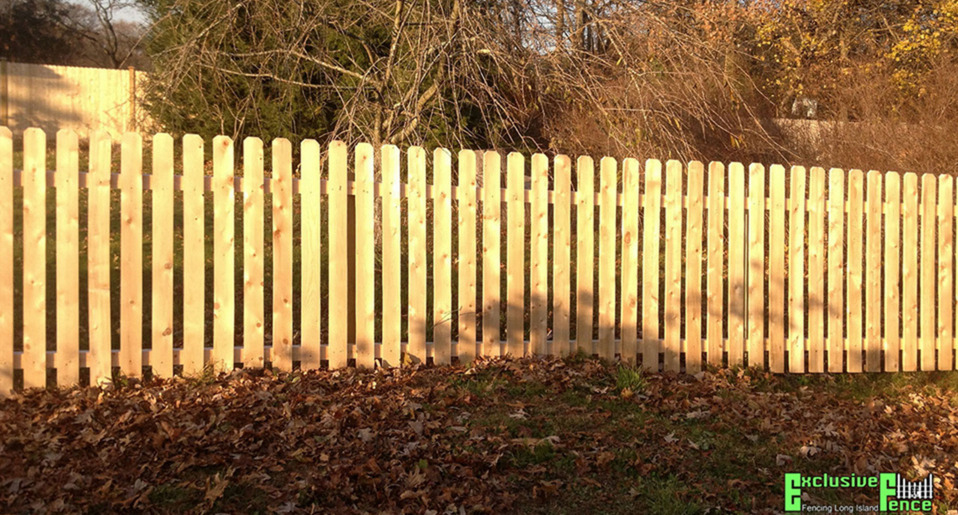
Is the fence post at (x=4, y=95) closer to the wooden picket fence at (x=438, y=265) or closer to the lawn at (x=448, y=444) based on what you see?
the wooden picket fence at (x=438, y=265)

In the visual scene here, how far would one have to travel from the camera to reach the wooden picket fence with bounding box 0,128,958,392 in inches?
188

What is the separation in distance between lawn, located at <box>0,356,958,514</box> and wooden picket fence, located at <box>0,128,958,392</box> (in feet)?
0.95

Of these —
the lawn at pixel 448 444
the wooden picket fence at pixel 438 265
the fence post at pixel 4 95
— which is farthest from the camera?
the fence post at pixel 4 95

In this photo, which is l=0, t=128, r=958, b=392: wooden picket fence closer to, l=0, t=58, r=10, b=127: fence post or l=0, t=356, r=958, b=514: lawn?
l=0, t=356, r=958, b=514: lawn

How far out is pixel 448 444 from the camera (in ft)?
13.2

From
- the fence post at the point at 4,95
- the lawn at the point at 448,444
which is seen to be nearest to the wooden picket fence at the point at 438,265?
A: the lawn at the point at 448,444

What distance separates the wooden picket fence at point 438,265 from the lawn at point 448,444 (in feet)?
0.95

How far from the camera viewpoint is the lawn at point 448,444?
3.46m

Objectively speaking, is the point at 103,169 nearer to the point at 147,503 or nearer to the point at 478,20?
the point at 147,503

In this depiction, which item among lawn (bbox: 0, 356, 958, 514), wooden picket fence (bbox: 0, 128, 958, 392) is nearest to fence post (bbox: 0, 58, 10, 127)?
wooden picket fence (bbox: 0, 128, 958, 392)

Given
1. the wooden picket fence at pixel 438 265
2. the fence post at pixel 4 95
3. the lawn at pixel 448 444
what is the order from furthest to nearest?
the fence post at pixel 4 95 < the wooden picket fence at pixel 438 265 < the lawn at pixel 448 444

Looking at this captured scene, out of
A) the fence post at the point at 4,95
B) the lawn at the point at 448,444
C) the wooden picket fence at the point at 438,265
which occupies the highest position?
the fence post at the point at 4,95

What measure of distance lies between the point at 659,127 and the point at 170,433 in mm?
4336

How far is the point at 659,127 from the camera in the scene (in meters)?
6.48
